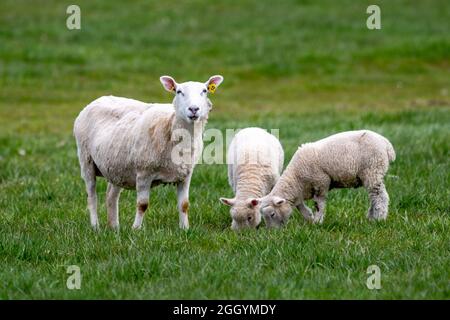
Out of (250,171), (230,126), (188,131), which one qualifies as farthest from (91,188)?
(230,126)

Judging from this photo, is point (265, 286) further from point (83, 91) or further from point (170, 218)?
point (83, 91)

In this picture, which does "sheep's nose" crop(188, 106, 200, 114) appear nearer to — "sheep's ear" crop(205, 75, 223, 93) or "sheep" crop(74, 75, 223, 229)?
"sheep" crop(74, 75, 223, 229)

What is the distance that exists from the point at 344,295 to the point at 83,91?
16.4 m

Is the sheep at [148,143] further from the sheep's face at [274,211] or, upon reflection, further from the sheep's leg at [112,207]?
the sheep's face at [274,211]

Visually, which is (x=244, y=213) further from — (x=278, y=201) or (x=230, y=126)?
(x=230, y=126)

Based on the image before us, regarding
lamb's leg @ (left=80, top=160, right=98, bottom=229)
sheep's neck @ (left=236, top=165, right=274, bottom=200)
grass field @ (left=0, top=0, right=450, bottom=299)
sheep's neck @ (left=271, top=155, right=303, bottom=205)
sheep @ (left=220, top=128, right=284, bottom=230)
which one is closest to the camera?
grass field @ (left=0, top=0, right=450, bottom=299)

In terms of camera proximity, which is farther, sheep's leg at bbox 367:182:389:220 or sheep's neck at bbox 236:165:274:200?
sheep's neck at bbox 236:165:274:200

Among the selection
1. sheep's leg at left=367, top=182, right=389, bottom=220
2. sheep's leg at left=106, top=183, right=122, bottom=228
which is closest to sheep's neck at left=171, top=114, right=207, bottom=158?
sheep's leg at left=106, top=183, right=122, bottom=228

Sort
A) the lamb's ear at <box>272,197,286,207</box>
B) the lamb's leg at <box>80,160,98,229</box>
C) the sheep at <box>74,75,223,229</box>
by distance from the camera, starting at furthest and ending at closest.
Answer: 1. the lamb's leg at <box>80,160,98,229</box>
2. the lamb's ear at <box>272,197,286,207</box>
3. the sheep at <box>74,75,223,229</box>

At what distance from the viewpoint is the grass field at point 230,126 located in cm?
646

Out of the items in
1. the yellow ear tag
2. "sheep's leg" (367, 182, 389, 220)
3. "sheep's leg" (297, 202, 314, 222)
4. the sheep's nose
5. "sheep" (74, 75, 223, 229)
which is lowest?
"sheep's leg" (297, 202, 314, 222)

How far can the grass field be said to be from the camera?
6.46m
